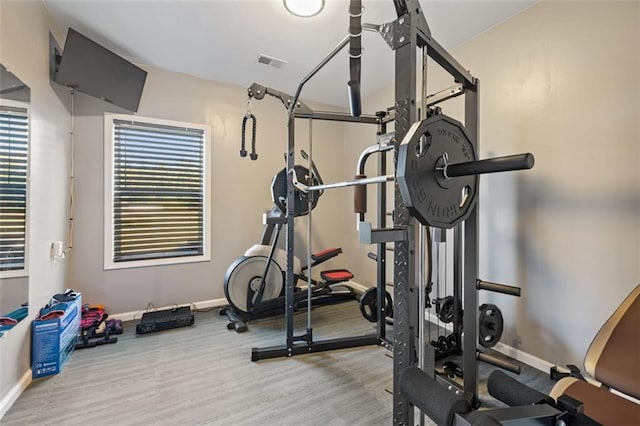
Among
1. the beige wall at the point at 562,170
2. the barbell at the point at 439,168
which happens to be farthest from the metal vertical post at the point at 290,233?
the beige wall at the point at 562,170

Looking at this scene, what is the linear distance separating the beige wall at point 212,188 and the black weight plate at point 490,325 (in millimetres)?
2432

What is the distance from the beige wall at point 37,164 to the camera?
1.74 metres

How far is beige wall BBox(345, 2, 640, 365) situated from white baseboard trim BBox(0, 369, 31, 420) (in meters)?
3.49

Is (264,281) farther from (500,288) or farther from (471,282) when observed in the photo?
(500,288)

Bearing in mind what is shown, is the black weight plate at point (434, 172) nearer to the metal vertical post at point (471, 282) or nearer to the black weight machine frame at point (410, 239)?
the black weight machine frame at point (410, 239)

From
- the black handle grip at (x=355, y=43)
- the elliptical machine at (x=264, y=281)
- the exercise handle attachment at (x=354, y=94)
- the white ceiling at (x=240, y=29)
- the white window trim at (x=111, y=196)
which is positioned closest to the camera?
the black handle grip at (x=355, y=43)

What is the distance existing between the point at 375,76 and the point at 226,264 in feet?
9.67

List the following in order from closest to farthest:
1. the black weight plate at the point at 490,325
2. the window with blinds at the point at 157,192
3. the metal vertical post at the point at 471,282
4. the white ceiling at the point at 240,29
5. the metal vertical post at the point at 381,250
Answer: the metal vertical post at the point at 471,282 < the black weight plate at the point at 490,325 < the white ceiling at the point at 240,29 < the metal vertical post at the point at 381,250 < the window with blinds at the point at 157,192

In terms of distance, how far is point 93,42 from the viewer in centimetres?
252

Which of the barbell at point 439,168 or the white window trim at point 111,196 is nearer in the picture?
the barbell at point 439,168

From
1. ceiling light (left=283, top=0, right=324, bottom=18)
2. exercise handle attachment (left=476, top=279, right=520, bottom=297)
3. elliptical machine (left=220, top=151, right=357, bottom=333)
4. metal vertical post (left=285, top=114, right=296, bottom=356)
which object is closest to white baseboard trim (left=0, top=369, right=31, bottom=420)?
elliptical machine (left=220, top=151, right=357, bottom=333)

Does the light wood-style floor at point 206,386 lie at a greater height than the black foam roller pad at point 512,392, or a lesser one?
lesser

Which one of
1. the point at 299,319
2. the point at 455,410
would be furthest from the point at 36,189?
the point at 455,410

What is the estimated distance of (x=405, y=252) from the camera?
106 centimetres
